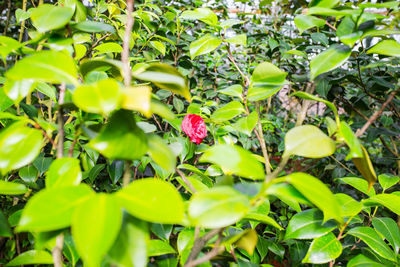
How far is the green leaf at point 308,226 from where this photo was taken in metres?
0.48

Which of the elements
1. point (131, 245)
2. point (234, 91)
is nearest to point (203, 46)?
point (234, 91)

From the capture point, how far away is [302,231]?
19.1 inches

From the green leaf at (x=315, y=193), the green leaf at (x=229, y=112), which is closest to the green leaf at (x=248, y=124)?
the green leaf at (x=229, y=112)

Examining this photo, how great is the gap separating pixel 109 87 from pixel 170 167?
0.33 feet

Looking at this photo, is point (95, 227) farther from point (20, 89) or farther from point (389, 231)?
point (389, 231)

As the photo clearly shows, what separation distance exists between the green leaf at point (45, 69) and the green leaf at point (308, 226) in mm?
417

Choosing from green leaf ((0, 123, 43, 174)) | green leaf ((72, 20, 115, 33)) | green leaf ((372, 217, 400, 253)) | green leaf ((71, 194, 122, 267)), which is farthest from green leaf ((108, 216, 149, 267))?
green leaf ((372, 217, 400, 253))

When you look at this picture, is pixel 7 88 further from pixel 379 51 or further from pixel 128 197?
pixel 379 51

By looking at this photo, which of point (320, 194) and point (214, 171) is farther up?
point (320, 194)

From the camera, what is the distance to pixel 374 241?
50cm

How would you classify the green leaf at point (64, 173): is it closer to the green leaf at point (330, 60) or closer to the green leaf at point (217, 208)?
the green leaf at point (217, 208)

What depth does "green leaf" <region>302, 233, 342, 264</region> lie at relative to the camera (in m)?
0.46

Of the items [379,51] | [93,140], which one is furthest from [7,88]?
[379,51]

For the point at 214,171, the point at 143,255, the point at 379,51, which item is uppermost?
the point at 379,51
